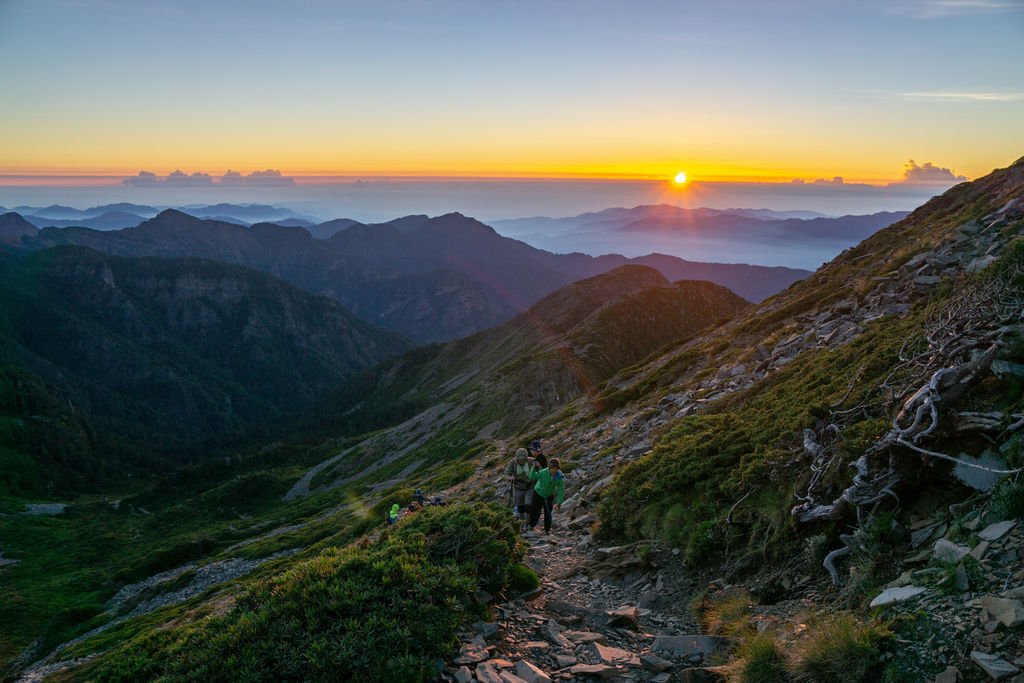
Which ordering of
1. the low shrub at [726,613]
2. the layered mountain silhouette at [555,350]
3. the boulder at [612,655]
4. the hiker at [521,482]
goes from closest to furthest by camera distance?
1. the boulder at [612,655]
2. the low shrub at [726,613]
3. the hiker at [521,482]
4. the layered mountain silhouette at [555,350]

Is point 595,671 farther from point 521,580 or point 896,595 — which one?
point 896,595

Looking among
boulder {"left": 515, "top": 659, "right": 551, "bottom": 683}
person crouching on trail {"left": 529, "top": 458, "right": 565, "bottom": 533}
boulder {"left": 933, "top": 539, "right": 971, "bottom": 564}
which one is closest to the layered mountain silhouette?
person crouching on trail {"left": 529, "top": 458, "right": 565, "bottom": 533}

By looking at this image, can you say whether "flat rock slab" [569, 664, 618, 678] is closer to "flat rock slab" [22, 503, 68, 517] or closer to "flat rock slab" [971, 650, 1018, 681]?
"flat rock slab" [971, 650, 1018, 681]

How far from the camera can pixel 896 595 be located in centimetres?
739

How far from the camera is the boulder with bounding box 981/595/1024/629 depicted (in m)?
5.96

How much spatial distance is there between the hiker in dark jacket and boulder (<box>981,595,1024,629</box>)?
12.3 metres

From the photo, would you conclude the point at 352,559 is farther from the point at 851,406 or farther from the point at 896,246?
the point at 896,246

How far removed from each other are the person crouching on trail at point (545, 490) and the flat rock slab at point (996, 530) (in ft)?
37.4

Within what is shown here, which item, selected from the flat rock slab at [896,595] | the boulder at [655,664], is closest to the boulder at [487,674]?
the boulder at [655,664]

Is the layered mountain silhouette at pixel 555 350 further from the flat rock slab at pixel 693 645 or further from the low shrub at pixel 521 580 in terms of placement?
the flat rock slab at pixel 693 645

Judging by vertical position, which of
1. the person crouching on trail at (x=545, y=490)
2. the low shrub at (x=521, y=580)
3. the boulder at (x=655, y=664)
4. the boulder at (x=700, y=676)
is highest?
the boulder at (x=700, y=676)

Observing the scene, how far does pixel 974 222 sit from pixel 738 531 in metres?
22.8

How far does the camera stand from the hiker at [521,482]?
17.6 m

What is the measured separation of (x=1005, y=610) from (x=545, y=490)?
1211 centimetres
